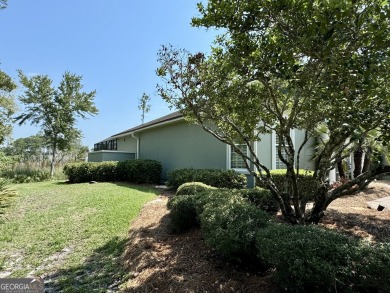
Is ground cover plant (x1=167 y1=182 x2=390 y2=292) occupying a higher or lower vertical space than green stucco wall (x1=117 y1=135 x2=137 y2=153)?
lower

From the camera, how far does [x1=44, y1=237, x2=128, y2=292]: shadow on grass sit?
3.82 metres

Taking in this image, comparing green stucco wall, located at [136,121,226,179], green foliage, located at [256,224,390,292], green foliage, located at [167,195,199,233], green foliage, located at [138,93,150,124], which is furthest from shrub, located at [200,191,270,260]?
green foliage, located at [138,93,150,124]

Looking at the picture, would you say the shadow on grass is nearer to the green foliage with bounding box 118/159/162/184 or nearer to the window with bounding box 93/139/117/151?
the green foliage with bounding box 118/159/162/184

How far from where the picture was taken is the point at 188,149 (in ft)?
46.8

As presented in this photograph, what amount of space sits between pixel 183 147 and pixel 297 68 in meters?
11.4

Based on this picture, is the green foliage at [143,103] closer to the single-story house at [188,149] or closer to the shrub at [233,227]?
the single-story house at [188,149]

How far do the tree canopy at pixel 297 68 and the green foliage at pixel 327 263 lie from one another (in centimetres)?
118

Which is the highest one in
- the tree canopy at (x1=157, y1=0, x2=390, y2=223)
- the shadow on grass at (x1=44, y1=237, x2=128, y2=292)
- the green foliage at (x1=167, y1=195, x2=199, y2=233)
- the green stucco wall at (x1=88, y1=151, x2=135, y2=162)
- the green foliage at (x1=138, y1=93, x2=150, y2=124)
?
the green foliage at (x1=138, y1=93, x2=150, y2=124)

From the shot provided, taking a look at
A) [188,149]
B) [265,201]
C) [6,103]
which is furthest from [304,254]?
[6,103]

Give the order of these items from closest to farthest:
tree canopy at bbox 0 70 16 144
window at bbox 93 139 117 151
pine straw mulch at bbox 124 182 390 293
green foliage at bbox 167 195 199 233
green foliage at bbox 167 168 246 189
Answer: pine straw mulch at bbox 124 182 390 293 → green foliage at bbox 167 195 199 233 → green foliage at bbox 167 168 246 189 → tree canopy at bbox 0 70 16 144 → window at bbox 93 139 117 151

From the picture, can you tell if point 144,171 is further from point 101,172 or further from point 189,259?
point 189,259

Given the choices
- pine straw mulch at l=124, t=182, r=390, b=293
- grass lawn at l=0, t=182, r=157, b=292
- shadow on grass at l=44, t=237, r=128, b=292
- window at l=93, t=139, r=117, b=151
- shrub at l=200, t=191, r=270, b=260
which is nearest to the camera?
pine straw mulch at l=124, t=182, r=390, b=293

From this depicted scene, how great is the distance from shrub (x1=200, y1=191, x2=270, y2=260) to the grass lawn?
1.56 meters

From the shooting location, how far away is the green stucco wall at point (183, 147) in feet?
41.1
